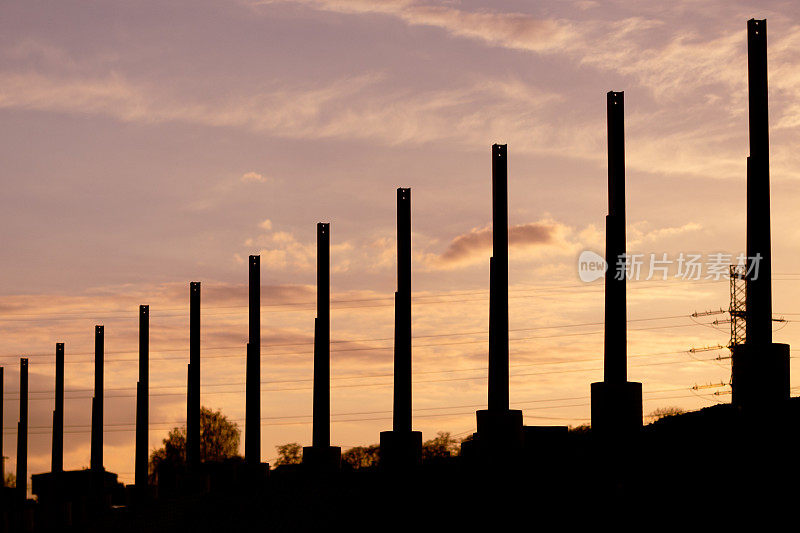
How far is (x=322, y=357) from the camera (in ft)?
125

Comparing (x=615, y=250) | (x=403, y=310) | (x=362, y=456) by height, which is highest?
(x=615, y=250)

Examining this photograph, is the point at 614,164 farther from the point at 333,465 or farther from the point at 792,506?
the point at 333,465

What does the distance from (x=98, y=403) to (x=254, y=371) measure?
13416 millimetres

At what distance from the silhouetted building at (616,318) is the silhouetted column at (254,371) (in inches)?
708

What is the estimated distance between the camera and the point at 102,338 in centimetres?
5119

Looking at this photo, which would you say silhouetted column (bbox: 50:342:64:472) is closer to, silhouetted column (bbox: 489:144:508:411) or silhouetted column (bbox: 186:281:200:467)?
silhouetted column (bbox: 186:281:200:467)

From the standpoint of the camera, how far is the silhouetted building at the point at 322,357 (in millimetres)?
37844

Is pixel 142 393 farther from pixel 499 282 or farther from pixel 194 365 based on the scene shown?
pixel 499 282

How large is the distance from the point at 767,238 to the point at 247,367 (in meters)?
21.9

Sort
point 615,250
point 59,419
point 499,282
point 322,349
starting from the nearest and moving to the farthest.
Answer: point 615,250 → point 499,282 → point 322,349 → point 59,419

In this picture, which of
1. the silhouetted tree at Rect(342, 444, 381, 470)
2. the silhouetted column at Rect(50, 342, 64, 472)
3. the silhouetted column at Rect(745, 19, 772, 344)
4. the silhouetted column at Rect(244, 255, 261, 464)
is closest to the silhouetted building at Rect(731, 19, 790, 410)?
the silhouetted column at Rect(745, 19, 772, 344)

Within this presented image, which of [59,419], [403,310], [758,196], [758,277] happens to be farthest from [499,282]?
[59,419]

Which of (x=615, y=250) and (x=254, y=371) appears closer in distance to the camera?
(x=615, y=250)

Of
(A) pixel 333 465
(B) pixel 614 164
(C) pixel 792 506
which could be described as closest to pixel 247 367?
(A) pixel 333 465
